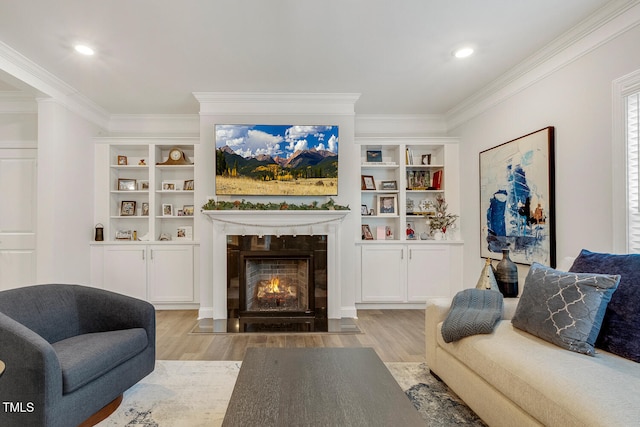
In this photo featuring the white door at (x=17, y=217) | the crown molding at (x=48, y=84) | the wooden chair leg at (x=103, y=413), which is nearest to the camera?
the wooden chair leg at (x=103, y=413)

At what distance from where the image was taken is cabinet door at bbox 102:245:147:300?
433 cm

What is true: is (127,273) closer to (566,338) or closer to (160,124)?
(160,124)

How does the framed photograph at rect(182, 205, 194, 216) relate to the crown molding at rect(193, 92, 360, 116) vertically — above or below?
below

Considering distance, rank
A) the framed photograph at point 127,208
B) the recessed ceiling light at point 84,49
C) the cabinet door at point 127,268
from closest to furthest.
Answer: the recessed ceiling light at point 84,49 < the cabinet door at point 127,268 < the framed photograph at point 127,208

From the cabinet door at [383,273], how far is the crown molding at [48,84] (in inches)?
154

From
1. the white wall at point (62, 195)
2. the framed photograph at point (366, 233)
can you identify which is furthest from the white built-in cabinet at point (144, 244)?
the framed photograph at point (366, 233)

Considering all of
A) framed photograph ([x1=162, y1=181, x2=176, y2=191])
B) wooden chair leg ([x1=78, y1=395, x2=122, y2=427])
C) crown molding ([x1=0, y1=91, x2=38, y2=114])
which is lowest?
wooden chair leg ([x1=78, y1=395, x2=122, y2=427])

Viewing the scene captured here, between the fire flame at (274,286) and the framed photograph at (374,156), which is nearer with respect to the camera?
the fire flame at (274,286)

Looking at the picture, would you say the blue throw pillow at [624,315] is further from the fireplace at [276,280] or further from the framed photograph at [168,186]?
the framed photograph at [168,186]

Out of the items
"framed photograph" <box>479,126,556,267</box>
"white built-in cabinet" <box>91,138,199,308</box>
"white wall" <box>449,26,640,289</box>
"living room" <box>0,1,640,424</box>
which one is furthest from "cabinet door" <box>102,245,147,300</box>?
"white wall" <box>449,26,640,289</box>

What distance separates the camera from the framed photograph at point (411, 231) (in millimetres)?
4664

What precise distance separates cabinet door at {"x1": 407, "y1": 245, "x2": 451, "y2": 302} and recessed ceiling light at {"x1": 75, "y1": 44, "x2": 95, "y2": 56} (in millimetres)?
4040

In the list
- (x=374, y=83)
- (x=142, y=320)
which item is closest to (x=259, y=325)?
(x=142, y=320)

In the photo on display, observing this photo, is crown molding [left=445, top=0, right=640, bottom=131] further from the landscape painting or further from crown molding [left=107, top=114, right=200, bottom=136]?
crown molding [left=107, top=114, right=200, bottom=136]
